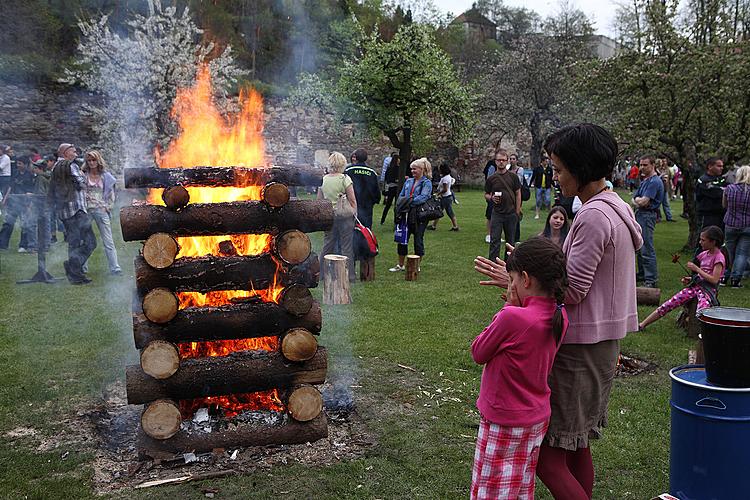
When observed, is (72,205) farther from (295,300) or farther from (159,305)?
(295,300)

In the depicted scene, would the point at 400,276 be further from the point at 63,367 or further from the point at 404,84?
the point at 404,84

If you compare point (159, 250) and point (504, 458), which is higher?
point (159, 250)

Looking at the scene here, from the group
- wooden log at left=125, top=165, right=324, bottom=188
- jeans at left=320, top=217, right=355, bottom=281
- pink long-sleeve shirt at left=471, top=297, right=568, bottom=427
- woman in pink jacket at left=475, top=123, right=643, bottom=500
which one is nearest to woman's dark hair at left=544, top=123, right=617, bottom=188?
woman in pink jacket at left=475, top=123, right=643, bottom=500

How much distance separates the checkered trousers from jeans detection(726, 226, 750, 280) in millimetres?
9184

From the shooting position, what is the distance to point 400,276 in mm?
11156

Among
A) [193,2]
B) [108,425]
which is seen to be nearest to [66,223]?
[108,425]

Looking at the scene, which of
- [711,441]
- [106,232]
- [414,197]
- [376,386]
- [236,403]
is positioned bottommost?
[376,386]

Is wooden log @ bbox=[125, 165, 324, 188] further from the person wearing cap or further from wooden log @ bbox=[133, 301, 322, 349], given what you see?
the person wearing cap

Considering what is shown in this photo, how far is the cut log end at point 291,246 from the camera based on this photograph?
15.3 ft

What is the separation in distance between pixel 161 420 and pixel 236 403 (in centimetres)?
70

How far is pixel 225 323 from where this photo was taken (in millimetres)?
4602

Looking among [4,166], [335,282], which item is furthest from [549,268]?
[4,166]

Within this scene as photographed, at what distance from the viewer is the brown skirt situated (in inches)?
122

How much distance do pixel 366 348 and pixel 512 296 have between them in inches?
158
